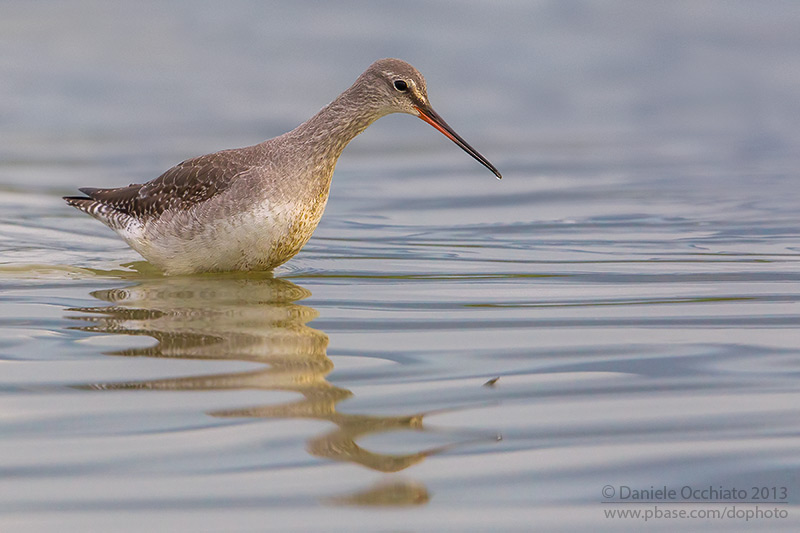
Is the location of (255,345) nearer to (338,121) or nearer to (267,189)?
(267,189)

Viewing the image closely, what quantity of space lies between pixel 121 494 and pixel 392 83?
15.8 feet

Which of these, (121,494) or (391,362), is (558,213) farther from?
(121,494)

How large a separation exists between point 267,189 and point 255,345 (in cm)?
194

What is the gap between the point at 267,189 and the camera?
8.37 m

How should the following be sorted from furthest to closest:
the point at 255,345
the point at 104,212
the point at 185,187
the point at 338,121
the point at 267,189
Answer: the point at 104,212
the point at 185,187
the point at 338,121
the point at 267,189
the point at 255,345

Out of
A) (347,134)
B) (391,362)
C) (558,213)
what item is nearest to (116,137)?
(558,213)

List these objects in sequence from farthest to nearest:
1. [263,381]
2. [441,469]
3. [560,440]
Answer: [263,381]
[560,440]
[441,469]

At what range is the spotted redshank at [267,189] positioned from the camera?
8.41 meters

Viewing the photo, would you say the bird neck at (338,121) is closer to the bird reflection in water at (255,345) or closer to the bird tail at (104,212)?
the bird reflection in water at (255,345)

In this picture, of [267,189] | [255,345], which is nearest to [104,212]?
[267,189]

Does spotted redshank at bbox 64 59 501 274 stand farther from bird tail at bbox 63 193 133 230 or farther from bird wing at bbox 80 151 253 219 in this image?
bird tail at bbox 63 193 133 230

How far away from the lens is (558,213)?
11.8 m

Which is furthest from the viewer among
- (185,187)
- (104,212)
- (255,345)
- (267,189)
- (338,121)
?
(104,212)

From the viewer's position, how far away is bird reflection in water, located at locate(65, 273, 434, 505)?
4980 millimetres
